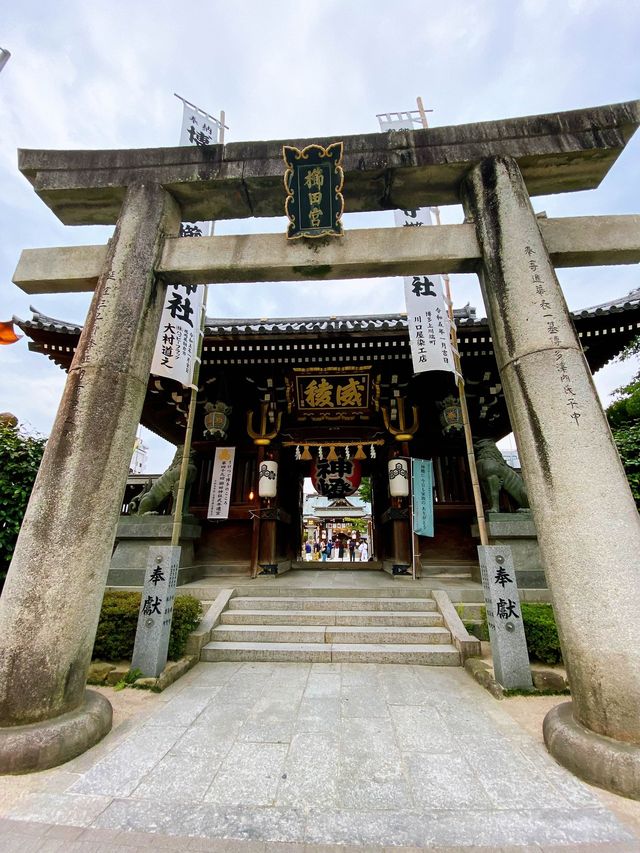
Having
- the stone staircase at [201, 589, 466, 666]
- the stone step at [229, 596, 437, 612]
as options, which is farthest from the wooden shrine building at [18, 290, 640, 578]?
the stone staircase at [201, 589, 466, 666]

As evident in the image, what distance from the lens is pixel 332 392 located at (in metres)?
9.98

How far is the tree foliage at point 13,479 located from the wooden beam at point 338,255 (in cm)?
405

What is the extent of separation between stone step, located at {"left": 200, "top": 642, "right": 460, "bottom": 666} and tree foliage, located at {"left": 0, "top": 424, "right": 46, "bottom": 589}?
14.2 feet

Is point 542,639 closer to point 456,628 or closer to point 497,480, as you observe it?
point 456,628

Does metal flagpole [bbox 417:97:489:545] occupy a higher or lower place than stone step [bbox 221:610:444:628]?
higher

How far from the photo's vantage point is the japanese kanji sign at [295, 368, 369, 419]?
970 cm

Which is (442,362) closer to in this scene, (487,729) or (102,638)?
(487,729)

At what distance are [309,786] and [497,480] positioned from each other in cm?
730

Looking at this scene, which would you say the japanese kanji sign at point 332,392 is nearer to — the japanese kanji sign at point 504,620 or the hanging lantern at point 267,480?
the hanging lantern at point 267,480

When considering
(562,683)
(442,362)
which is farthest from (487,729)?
(442,362)

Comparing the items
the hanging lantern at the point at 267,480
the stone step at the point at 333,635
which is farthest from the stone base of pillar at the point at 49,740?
the hanging lantern at the point at 267,480

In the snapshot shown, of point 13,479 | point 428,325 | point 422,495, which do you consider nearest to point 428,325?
point 428,325

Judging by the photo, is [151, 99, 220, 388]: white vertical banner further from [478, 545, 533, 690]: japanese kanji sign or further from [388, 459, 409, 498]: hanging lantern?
[478, 545, 533, 690]: japanese kanji sign

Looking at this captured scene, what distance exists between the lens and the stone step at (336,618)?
620cm
